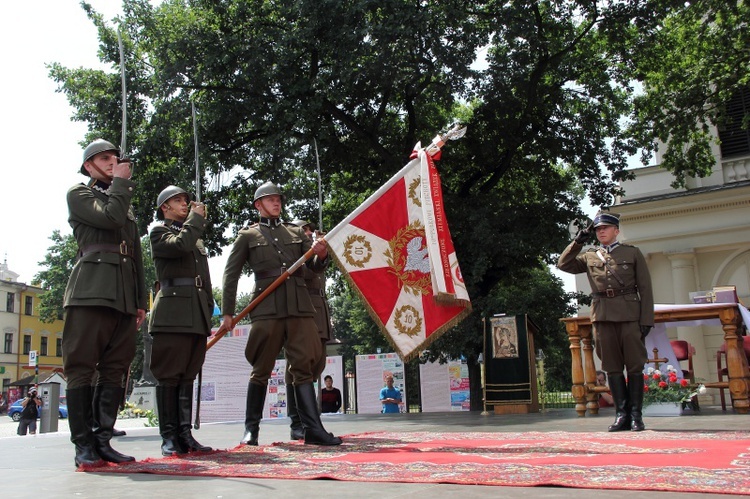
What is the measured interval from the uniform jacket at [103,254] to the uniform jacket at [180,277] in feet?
1.30

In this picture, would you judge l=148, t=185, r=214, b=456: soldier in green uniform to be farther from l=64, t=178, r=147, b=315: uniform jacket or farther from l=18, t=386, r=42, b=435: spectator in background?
l=18, t=386, r=42, b=435: spectator in background

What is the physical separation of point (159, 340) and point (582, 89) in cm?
1636

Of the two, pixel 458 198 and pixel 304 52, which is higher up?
pixel 304 52

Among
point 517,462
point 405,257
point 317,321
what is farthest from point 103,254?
point 517,462

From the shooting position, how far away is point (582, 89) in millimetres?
19266

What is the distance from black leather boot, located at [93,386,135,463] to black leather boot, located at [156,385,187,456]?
46 cm

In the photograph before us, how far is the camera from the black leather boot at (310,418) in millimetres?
5520

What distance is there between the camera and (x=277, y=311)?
5719mm

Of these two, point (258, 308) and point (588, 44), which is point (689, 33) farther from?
point (258, 308)

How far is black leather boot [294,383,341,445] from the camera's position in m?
5.52

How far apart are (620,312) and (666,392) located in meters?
2.70

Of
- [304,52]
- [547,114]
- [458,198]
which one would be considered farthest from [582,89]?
[304,52]

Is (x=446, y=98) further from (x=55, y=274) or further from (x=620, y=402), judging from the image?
(x=55, y=274)

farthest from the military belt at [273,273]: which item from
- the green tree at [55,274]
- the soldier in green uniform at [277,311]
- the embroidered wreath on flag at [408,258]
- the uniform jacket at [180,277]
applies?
the green tree at [55,274]
